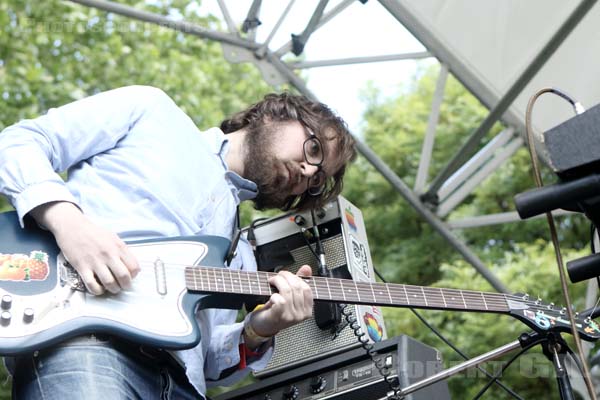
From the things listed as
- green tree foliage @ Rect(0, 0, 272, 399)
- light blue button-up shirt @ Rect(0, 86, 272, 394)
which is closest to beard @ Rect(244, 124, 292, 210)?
light blue button-up shirt @ Rect(0, 86, 272, 394)

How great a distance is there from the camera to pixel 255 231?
2.79 meters

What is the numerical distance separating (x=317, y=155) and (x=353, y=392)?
62cm

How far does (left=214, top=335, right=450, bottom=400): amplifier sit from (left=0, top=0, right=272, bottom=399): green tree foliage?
4.65 metres

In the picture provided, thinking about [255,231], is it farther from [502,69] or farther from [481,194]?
[481,194]

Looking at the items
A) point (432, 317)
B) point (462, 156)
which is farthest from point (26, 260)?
point (432, 317)

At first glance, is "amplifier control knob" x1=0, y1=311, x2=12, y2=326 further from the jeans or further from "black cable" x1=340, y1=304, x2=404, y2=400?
"black cable" x1=340, y1=304, x2=404, y2=400

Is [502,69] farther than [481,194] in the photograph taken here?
No

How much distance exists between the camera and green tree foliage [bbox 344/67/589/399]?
679 centimetres

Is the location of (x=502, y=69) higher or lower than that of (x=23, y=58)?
lower

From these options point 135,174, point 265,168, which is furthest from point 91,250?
point 265,168

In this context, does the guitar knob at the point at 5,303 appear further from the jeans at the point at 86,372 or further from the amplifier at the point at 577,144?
the amplifier at the point at 577,144

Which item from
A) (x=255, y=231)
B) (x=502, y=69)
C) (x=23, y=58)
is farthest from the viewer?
(x=23, y=58)

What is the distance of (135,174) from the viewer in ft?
6.77

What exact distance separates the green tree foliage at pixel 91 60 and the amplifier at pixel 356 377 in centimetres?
465
